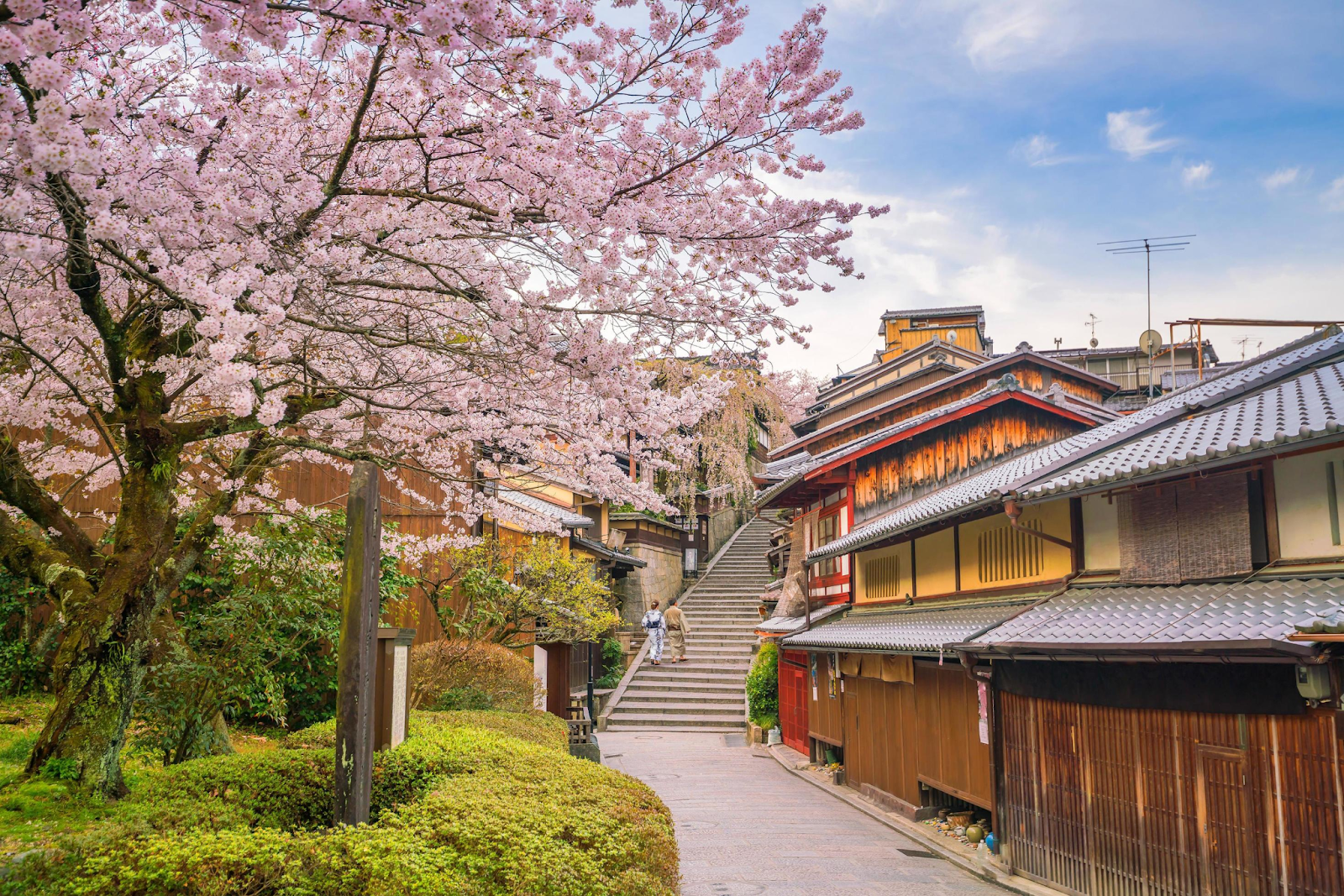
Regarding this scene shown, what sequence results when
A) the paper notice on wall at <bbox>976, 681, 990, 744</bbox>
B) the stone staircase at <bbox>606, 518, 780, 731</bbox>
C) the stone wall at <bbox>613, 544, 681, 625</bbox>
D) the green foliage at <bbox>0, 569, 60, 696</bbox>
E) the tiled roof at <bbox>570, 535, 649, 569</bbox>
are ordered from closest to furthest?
the paper notice on wall at <bbox>976, 681, 990, 744</bbox> < the green foliage at <bbox>0, 569, 60, 696</bbox> < the tiled roof at <bbox>570, 535, 649, 569</bbox> < the stone staircase at <bbox>606, 518, 780, 731</bbox> < the stone wall at <bbox>613, 544, 681, 625</bbox>

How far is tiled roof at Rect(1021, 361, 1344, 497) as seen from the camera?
693cm

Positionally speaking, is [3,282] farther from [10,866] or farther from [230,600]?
[10,866]

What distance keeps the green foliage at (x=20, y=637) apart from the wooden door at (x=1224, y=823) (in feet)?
42.7

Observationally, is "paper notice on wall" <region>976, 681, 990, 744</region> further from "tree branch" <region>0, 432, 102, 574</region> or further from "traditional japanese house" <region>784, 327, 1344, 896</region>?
"tree branch" <region>0, 432, 102, 574</region>

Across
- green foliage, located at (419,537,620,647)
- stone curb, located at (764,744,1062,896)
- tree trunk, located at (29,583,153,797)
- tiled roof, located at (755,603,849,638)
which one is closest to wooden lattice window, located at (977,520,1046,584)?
stone curb, located at (764,744,1062,896)

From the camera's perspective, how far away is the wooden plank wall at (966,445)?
1809 centimetres

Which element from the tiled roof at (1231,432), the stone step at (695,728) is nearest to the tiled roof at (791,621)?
the stone step at (695,728)

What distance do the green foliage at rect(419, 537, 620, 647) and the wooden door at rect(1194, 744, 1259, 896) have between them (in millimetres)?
11220

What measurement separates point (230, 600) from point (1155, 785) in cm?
913

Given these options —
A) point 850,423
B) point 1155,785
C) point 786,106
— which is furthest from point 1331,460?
point 850,423

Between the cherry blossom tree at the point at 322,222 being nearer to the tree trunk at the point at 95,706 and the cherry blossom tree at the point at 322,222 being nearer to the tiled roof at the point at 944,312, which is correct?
the tree trunk at the point at 95,706

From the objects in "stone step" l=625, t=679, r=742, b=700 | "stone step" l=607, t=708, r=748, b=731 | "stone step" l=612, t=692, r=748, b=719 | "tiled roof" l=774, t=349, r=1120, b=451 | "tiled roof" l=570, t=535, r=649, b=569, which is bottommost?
"stone step" l=607, t=708, r=748, b=731

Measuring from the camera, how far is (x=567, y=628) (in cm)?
1692

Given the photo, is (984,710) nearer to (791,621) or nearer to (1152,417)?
(1152,417)
